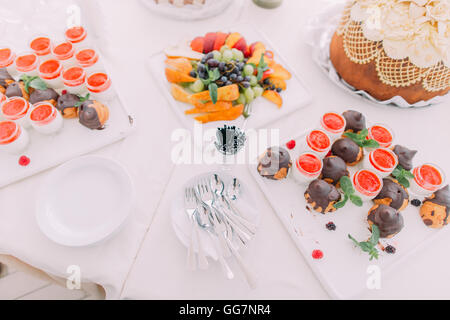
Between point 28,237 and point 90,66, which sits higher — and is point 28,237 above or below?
below

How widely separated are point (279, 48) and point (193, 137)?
67 cm

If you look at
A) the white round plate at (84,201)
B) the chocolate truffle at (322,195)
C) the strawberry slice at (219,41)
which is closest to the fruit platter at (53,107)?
the white round plate at (84,201)

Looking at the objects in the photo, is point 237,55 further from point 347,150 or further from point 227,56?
point 347,150

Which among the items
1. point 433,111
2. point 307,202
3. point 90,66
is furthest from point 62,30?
point 433,111

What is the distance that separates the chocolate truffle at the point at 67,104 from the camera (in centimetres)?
111

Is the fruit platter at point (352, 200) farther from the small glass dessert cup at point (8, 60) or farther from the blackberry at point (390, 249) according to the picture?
the small glass dessert cup at point (8, 60)

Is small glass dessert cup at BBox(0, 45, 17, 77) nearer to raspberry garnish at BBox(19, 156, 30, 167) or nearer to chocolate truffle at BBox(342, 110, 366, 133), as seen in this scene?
raspberry garnish at BBox(19, 156, 30, 167)

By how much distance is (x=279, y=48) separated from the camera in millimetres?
1452

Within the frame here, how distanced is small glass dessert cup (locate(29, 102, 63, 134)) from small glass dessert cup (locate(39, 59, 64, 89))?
11 centimetres

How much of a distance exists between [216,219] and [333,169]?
0.43m

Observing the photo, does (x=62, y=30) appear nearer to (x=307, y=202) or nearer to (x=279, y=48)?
(x=279, y=48)

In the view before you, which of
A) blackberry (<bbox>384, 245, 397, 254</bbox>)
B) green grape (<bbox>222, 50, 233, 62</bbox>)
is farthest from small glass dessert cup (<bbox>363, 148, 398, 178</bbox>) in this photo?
green grape (<bbox>222, 50, 233, 62</bbox>)

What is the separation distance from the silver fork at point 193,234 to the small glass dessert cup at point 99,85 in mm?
534

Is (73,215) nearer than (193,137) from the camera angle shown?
Yes
